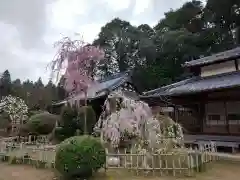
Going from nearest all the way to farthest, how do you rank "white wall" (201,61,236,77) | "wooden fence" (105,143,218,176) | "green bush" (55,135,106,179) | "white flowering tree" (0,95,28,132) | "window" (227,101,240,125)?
1. "green bush" (55,135,106,179)
2. "wooden fence" (105,143,218,176)
3. "window" (227,101,240,125)
4. "white wall" (201,61,236,77)
5. "white flowering tree" (0,95,28,132)

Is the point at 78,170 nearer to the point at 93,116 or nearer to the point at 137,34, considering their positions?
the point at 93,116

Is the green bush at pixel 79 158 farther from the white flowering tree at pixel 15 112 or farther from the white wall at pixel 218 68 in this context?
the white flowering tree at pixel 15 112

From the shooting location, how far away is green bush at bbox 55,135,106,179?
7586mm

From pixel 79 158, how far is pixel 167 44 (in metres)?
26.4

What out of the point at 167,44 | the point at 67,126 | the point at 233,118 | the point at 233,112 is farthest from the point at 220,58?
the point at 167,44

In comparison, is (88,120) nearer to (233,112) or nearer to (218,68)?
(233,112)

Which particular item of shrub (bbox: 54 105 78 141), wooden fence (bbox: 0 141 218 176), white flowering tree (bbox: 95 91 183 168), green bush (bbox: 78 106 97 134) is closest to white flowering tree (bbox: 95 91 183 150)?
white flowering tree (bbox: 95 91 183 168)

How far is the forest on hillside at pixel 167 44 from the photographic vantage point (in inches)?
1242

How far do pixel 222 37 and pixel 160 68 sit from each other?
28.3ft

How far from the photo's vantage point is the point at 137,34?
35875mm

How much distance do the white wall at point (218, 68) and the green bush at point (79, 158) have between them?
11.8 m

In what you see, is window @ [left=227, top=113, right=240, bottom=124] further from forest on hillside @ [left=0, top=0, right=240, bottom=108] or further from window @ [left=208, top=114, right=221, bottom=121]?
forest on hillside @ [left=0, top=0, right=240, bottom=108]

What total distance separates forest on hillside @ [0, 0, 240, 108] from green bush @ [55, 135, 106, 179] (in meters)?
23.8

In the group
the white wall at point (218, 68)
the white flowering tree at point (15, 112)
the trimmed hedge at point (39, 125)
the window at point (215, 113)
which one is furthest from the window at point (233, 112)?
the white flowering tree at point (15, 112)
